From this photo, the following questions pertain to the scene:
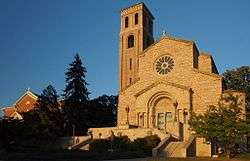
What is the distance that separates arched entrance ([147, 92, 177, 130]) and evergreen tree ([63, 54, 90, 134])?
32.5 ft

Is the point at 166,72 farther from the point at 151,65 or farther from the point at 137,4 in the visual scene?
the point at 137,4

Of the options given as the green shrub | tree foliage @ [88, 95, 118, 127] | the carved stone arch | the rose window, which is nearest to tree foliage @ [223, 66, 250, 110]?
the rose window

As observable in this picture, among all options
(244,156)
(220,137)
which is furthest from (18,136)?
(244,156)

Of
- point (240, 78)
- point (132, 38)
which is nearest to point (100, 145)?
point (132, 38)

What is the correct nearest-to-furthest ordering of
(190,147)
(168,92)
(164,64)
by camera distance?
1. (190,147)
2. (168,92)
3. (164,64)

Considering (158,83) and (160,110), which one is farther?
(160,110)

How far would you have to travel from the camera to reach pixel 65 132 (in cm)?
5466

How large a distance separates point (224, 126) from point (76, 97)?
25630 mm

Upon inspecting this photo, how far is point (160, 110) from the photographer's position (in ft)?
167

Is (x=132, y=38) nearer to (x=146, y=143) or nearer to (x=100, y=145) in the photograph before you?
(x=100, y=145)

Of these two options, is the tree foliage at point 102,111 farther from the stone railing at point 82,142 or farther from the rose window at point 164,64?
the rose window at point 164,64

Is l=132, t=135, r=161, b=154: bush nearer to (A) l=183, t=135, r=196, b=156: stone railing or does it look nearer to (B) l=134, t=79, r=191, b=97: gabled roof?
(A) l=183, t=135, r=196, b=156: stone railing

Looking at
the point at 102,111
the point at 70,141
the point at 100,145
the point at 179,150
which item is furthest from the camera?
the point at 102,111

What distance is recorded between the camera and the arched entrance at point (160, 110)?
165ft
